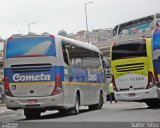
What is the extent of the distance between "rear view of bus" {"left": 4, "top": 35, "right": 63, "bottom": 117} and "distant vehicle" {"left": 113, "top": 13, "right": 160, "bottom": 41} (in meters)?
27.3

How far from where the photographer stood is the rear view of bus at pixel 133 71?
24.1m

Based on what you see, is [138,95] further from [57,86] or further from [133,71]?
[57,86]

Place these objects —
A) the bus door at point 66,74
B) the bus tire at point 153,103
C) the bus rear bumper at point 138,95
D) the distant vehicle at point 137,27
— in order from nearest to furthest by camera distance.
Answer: the bus door at point 66,74
the bus rear bumper at point 138,95
the bus tire at point 153,103
the distant vehicle at point 137,27

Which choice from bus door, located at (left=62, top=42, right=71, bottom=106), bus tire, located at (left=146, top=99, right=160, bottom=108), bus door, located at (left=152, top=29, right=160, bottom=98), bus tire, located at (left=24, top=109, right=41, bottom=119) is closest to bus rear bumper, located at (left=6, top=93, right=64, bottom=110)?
bus door, located at (left=62, top=42, right=71, bottom=106)

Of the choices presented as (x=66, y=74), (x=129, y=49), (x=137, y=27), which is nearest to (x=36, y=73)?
(x=66, y=74)

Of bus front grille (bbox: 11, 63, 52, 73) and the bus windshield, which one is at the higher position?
the bus windshield

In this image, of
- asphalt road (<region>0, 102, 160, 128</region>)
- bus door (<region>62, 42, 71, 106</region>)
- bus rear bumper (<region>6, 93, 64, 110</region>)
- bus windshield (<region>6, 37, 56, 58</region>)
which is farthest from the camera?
bus door (<region>62, 42, 71, 106</region>)

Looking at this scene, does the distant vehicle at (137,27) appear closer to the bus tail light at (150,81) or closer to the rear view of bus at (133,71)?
the rear view of bus at (133,71)

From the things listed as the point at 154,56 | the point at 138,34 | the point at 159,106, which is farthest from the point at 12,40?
the point at 138,34

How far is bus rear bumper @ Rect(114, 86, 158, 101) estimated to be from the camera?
24.0 m

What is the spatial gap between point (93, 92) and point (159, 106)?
3704 mm

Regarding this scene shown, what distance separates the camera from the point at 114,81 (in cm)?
2531

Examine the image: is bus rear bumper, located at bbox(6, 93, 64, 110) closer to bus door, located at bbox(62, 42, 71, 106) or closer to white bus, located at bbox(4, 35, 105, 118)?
white bus, located at bbox(4, 35, 105, 118)

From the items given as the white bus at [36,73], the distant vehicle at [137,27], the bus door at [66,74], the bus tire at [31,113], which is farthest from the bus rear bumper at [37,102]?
the distant vehicle at [137,27]
